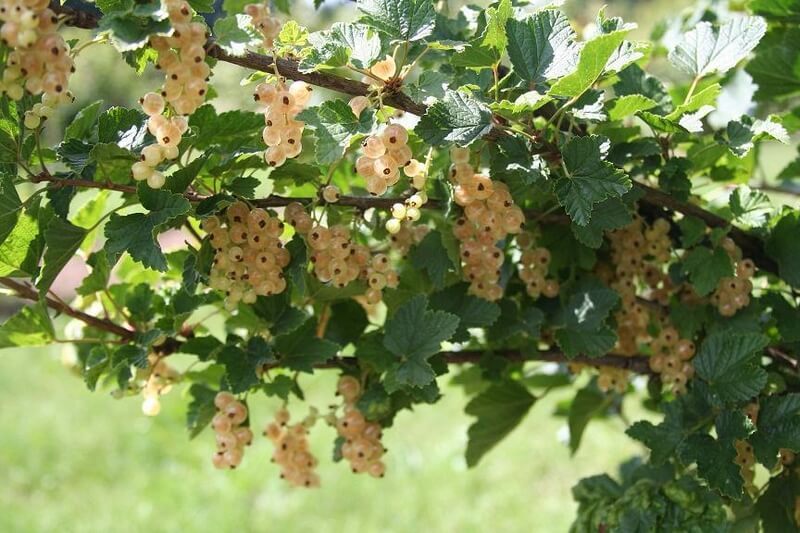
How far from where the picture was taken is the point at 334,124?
0.73 metres

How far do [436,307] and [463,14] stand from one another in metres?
0.33

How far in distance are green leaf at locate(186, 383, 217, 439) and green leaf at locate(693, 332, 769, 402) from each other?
0.51 metres

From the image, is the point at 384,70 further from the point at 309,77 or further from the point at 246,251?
the point at 246,251

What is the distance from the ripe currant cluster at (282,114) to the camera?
72 centimetres

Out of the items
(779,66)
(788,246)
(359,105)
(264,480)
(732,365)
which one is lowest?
(732,365)

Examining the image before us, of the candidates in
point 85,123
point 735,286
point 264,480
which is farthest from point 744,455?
point 264,480

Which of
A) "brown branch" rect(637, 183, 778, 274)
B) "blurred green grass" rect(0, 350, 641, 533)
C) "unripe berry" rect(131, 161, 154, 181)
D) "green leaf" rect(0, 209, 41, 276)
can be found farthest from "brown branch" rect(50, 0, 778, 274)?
"blurred green grass" rect(0, 350, 641, 533)

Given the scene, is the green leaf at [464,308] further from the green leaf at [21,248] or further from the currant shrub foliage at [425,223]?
the green leaf at [21,248]

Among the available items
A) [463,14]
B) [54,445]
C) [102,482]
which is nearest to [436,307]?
[463,14]

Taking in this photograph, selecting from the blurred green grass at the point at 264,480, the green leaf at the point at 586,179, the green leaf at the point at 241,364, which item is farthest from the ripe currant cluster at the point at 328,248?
the blurred green grass at the point at 264,480

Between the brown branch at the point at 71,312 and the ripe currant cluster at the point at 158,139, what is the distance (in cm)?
25

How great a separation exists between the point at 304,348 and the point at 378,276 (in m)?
0.12

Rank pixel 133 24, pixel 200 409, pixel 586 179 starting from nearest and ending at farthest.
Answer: pixel 133 24, pixel 586 179, pixel 200 409

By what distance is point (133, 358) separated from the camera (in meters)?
0.89
